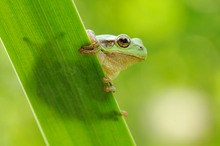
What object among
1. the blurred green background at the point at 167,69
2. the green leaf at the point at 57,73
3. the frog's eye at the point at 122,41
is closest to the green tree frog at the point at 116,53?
the frog's eye at the point at 122,41

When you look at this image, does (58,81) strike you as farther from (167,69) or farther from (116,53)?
(167,69)

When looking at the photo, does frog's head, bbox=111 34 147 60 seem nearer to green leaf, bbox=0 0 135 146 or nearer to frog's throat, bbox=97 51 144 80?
frog's throat, bbox=97 51 144 80

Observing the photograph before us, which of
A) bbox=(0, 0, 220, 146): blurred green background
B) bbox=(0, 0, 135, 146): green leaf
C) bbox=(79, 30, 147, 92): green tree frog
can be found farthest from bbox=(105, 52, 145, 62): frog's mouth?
bbox=(0, 0, 220, 146): blurred green background

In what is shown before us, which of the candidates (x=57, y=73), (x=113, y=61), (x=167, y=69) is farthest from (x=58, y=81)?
(x=167, y=69)

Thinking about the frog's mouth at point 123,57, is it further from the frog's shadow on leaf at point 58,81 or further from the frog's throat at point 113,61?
the frog's shadow on leaf at point 58,81

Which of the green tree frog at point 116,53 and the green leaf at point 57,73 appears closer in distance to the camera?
the green leaf at point 57,73

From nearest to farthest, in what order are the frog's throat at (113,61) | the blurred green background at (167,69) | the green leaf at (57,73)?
the green leaf at (57,73) → the frog's throat at (113,61) → the blurred green background at (167,69)

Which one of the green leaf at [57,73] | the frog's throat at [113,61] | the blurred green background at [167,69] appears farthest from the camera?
the blurred green background at [167,69]

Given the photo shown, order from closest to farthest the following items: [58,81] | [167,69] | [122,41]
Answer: [58,81], [122,41], [167,69]
